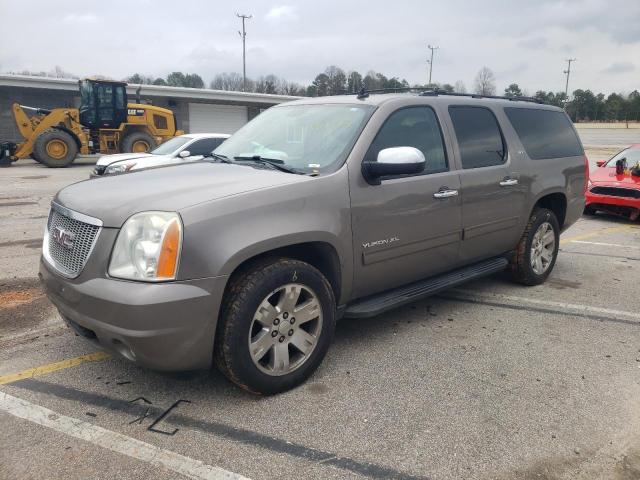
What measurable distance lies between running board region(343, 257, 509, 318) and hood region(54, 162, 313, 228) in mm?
1007

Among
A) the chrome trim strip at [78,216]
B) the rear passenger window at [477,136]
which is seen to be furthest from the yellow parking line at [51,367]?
the rear passenger window at [477,136]

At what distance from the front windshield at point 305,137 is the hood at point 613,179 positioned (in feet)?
25.3

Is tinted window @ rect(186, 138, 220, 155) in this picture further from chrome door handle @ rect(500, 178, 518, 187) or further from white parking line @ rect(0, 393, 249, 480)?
white parking line @ rect(0, 393, 249, 480)

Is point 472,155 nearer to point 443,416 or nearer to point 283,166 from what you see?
point 283,166

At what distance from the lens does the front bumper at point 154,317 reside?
101 inches

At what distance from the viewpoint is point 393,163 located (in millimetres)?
3344

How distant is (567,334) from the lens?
4.13 m

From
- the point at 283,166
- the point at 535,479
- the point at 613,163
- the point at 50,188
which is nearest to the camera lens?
the point at 535,479

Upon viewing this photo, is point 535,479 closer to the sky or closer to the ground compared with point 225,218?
closer to the ground

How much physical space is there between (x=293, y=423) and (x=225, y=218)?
119 cm

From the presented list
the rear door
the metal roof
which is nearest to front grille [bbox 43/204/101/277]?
the rear door

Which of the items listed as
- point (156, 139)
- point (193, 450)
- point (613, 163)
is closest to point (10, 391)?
point (193, 450)

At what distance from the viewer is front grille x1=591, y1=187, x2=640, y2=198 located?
9273 mm

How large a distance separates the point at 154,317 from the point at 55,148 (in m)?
19.5
